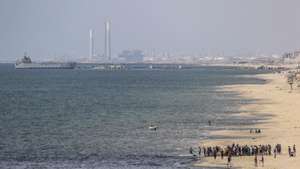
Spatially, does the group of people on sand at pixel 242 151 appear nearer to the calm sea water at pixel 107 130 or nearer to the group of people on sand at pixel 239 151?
the group of people on sand at pixel 239 151

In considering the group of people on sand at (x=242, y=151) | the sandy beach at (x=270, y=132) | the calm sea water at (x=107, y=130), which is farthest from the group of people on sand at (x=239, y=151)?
the calm sea water at (x=107, y=130)

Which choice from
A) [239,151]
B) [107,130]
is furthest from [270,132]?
[107,130]

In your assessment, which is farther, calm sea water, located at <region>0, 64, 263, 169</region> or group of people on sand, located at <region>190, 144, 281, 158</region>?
calm sea water, located at <region>0, 64, 263, 169</region>

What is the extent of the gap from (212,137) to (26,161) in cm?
1965

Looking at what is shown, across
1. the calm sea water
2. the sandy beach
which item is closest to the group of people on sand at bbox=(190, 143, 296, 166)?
the sandy beach

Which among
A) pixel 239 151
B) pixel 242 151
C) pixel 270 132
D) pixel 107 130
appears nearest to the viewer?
pixel 239 151

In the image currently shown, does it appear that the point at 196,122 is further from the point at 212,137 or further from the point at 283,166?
the point at 283,166

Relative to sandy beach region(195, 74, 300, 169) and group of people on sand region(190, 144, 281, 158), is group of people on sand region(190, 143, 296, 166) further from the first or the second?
sandy beach region(195, 74, 300, 169)

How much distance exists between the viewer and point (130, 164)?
50.8 metres

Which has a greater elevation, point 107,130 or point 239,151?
point 239,151

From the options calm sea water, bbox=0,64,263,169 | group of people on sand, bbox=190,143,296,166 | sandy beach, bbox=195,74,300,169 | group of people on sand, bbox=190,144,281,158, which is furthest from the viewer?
calm sea water, bbox=0,64,263,169

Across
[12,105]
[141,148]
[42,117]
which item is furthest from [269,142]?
[12,105]

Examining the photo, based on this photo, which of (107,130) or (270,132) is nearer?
(270,132)

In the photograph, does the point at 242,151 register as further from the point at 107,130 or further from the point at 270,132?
the point at 107,130
